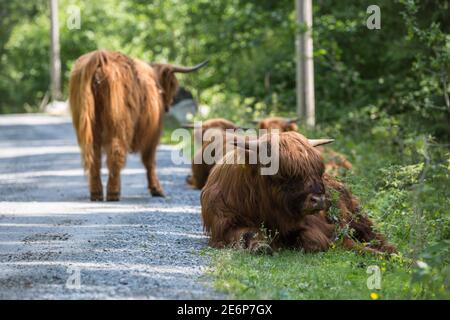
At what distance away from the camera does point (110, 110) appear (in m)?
10.4

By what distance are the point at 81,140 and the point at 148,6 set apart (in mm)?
17940

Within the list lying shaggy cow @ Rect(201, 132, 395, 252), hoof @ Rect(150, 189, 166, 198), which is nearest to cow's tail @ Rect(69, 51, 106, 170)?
hoof @ Rect(150, 189, 166, 198)

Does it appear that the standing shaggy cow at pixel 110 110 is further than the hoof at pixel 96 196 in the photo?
No

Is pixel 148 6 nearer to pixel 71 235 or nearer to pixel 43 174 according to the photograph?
pixel 43 174

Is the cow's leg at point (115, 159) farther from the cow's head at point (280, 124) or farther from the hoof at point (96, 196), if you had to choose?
the cow's head at point (280, 124)

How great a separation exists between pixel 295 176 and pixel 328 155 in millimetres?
5101

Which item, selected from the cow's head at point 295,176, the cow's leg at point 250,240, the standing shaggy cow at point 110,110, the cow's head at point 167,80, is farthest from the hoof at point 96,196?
the cow's head at point 295,176

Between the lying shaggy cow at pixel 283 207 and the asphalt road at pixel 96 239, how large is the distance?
0.39 metres

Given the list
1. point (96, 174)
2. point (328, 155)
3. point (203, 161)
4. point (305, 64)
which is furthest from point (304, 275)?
point (305, 64)

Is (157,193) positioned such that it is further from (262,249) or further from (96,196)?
(262,249)

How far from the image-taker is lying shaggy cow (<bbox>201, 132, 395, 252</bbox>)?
7129 millimetres

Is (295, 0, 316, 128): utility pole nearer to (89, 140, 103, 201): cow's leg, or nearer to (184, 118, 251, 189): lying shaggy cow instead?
(184, 118, 251, 189): lying shaggy cow

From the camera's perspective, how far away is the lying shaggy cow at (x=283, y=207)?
713 cm

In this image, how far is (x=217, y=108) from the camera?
19.0 metres
